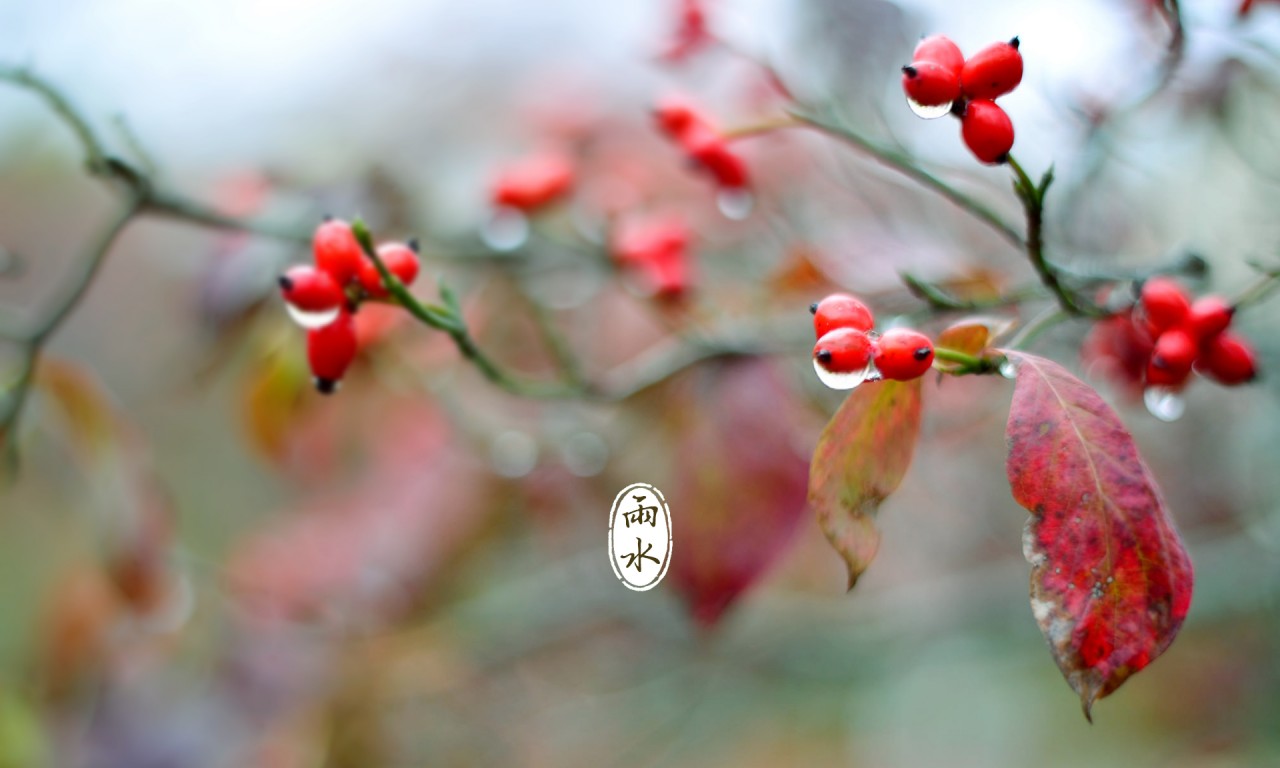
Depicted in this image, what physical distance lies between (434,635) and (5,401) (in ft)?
2.81

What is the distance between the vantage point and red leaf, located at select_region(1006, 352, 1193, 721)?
0.33m

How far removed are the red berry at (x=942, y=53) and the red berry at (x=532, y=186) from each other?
551 mm

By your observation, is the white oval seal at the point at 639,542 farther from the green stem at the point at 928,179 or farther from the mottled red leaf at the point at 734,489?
the green stem at the point at 928,179

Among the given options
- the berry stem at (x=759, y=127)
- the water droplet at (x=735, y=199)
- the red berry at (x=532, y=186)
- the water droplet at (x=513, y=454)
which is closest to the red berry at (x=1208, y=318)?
the berry stem at (x=759, y=127)

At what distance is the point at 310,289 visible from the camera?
0.44m

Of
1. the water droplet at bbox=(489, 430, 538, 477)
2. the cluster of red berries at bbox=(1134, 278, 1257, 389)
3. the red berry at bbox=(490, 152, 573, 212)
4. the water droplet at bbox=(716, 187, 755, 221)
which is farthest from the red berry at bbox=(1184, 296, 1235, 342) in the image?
the water droplet at bbox=(489, 430, 538, 477)

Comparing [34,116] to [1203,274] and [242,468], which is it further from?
[1203,274]

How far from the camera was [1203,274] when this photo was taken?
1.61 ft

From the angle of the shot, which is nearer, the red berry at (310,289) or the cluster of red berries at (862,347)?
the cluster of red berries at (862,347)

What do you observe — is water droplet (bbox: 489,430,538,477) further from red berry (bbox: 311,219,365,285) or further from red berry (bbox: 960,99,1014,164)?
red berry (bbox: 960,99,1014,164)

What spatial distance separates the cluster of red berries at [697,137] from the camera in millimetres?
660

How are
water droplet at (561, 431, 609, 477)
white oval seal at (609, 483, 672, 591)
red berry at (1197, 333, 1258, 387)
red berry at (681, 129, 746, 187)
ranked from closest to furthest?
red berry at (1197, 333, 1258, 387), white oval seal at (609, 483, 672, 591), red berry at (681, 129, 746, 187), water droplet at (561, 431, 609, 477)

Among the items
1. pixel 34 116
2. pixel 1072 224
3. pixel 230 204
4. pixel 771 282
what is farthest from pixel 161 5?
pixel 1072 224

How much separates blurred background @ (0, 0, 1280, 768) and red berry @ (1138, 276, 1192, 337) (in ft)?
0.33
